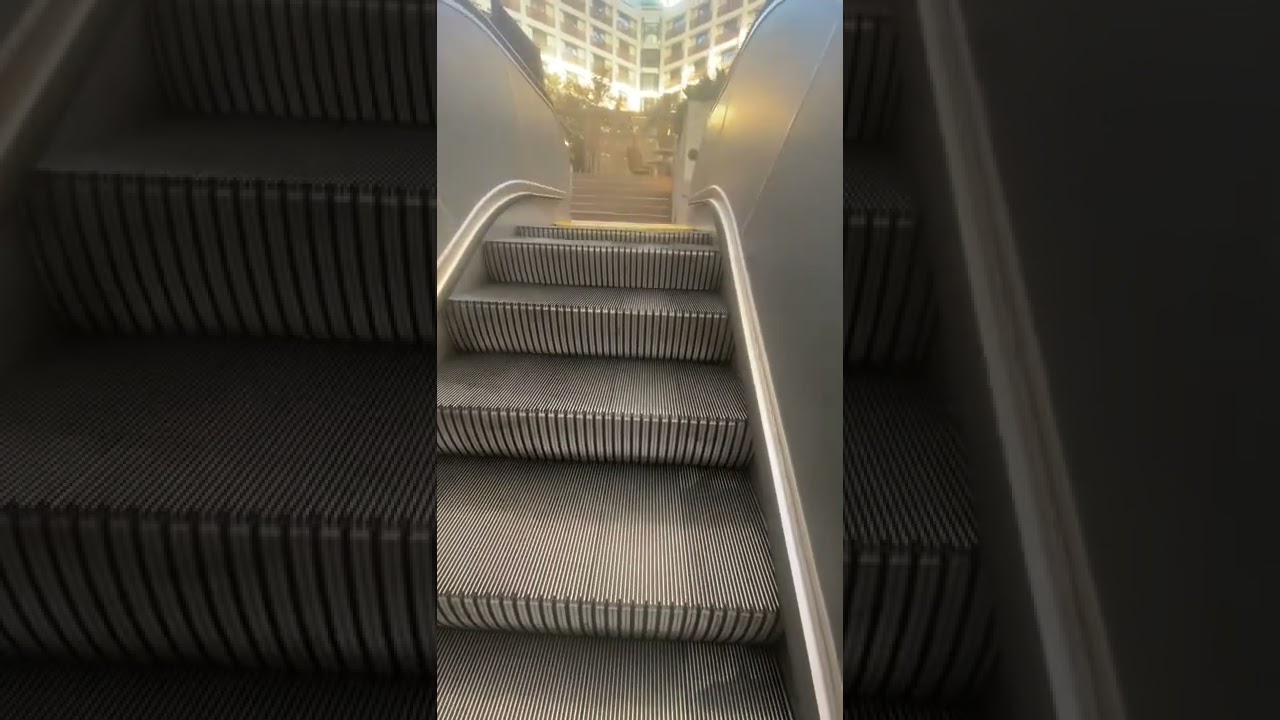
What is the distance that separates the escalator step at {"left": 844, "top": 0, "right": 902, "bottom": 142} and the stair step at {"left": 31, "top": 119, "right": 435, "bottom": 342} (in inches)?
29.6

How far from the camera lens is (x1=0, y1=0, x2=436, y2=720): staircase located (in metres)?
0.80

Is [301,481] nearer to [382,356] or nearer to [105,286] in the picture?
[382,356]

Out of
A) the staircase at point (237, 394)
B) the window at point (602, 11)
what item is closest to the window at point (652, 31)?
the window at point (602, 11)

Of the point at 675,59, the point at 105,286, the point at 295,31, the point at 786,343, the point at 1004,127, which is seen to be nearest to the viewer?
the point at 1004,127

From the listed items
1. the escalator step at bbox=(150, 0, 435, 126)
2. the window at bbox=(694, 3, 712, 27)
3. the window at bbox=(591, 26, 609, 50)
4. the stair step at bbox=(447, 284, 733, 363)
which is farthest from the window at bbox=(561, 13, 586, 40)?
the escalator step at bbox=(150, 0, 435, 126)

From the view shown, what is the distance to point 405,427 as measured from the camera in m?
0.92

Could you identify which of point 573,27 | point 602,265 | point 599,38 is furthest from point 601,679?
point 599,38

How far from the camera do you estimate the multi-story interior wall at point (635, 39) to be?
902cm

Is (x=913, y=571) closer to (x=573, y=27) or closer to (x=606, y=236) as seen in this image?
(x=606, y=236)

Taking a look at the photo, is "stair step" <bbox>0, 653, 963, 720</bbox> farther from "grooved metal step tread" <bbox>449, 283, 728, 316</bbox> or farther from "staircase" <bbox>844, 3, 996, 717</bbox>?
"grooved metal step tread" <bbox>449, 283, 728, 316</bbox>

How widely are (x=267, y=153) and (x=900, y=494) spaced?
1.06 metres

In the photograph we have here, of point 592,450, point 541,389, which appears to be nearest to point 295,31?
point 541,389

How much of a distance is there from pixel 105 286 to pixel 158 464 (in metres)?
0.35

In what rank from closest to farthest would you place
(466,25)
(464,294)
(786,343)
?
(786,343) → (464,294) → (466,25)
